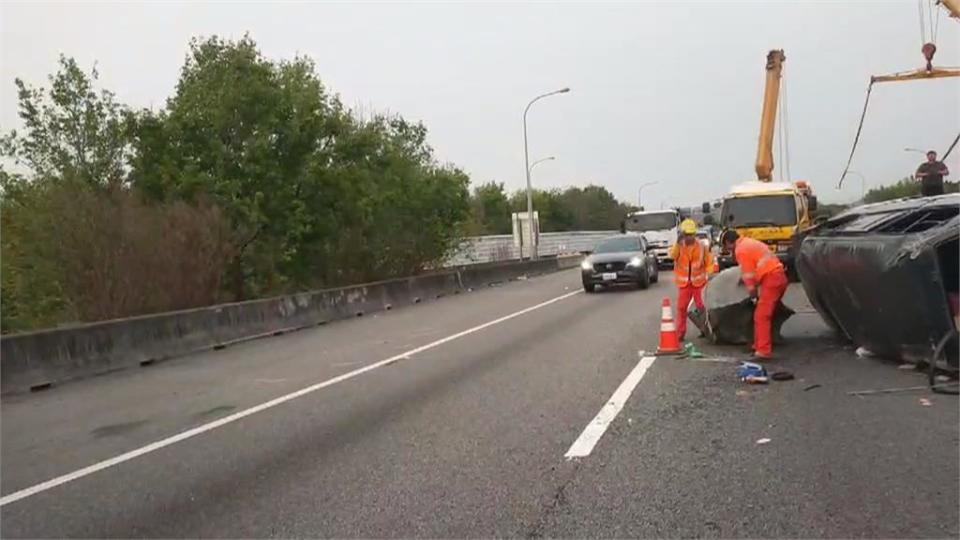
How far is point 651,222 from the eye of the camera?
34531mm

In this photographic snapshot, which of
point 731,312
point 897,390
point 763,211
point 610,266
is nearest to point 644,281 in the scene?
point 610,266

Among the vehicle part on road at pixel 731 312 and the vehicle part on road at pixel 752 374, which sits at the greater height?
the vehicle part on road at pixel 731 312

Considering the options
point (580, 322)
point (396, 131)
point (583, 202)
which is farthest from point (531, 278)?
point (583, 202)

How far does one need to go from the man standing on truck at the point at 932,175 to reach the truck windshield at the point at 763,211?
209 inches

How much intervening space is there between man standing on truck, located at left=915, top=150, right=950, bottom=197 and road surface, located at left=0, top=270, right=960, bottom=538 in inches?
263

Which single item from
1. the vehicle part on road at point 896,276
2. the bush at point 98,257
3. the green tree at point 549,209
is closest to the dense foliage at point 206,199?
the bush at point 98,257

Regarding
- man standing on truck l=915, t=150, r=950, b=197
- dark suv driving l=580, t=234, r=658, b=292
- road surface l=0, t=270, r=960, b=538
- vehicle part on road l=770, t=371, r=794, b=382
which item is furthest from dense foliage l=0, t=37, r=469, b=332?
man standing on truck l=915, t=150, r=950, b=197

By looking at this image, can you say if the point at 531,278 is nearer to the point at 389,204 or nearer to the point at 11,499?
the point at 389,204

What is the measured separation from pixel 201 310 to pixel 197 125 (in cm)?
878

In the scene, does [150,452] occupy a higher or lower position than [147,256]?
lower

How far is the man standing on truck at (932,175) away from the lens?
1633cm

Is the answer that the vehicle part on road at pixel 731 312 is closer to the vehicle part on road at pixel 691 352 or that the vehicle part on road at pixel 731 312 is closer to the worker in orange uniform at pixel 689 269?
the worker in orange uniform at pixel 689 269

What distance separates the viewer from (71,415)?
9469 mm

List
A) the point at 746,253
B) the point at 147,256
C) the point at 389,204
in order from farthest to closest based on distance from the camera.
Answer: the point at 389,204 < the point at 147,256 < the point at 746,253
